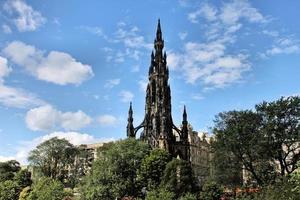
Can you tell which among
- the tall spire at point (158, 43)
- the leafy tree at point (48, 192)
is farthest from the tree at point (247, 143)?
the tall spire at point (158, 43)

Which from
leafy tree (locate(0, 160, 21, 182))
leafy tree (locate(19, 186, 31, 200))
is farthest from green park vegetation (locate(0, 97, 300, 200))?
leafy tree (locate(0, 160, 21, 182))

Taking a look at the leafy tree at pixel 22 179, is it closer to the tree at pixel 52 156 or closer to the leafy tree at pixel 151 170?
the tree at pixel 52 156

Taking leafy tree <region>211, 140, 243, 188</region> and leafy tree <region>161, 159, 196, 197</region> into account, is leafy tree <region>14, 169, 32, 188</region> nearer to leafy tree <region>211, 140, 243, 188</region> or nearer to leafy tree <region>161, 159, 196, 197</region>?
leafy tree <region>161, 159, 196, 197</region>

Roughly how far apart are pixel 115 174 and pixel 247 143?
65.6 feet

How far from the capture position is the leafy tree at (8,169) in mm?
99088

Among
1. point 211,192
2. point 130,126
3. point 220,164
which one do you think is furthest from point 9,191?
point 211,192

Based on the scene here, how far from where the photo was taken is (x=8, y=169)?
4237 inches

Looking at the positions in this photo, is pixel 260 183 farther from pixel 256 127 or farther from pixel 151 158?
pixel 151 158

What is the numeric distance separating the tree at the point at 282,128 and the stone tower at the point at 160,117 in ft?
101

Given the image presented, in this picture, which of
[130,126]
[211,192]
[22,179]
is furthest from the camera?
[130,126]

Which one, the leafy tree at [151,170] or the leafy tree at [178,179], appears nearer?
the leafy tree at [178,179]

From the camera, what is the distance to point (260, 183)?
6128cm

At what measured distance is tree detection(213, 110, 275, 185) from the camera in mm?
61500

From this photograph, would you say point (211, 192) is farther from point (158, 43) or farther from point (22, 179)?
point (158, 43)
